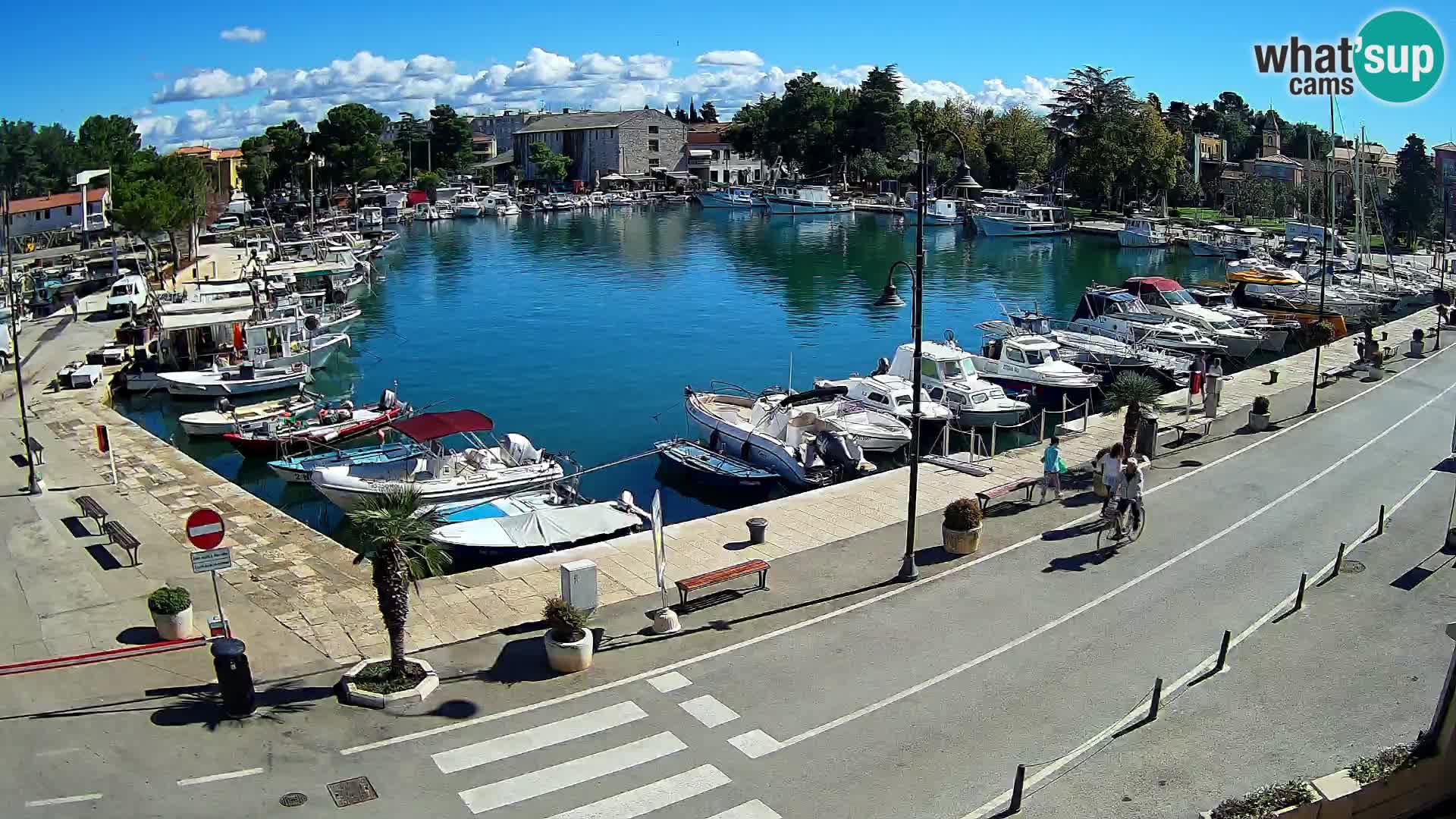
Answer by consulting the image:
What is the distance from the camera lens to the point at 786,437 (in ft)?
112

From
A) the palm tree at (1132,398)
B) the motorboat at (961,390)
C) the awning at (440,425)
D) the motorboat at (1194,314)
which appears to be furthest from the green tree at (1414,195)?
the awning at (440,425)

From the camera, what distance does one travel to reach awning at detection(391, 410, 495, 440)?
97.8 ft

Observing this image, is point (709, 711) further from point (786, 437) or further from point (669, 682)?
point (786, 437)

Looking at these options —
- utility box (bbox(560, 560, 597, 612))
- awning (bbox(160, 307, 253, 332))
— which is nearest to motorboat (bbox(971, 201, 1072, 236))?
awning (bbox(160, 307, 253, 332))

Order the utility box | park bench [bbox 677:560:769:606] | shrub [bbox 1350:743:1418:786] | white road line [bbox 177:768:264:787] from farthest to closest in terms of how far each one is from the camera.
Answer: park bench [bbox 677:560:769:606] → the utility box → white road line [bbox 177:768:264:787] → shrub [bbox 1350:743:1418:786]

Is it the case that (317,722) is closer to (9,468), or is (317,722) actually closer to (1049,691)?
(1049,691)

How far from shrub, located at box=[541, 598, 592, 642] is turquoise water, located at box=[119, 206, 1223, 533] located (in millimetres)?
15408

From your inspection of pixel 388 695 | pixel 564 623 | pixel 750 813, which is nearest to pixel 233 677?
pixel 388 695

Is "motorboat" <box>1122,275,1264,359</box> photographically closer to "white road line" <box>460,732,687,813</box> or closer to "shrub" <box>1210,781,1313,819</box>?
"shrub" <box>1210,781,1313,819</box>

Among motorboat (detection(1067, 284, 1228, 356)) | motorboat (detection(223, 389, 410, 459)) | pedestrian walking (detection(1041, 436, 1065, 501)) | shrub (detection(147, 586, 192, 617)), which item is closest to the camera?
shrub (detection(147, 586, 192, 617))

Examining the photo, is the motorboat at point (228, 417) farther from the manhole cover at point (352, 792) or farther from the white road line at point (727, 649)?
the manhole cover at point (352, 792)

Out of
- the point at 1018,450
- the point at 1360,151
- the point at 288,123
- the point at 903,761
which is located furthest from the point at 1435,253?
the point at 288,123

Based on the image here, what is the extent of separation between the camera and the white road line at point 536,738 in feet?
47.6

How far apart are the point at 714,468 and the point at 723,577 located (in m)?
13.4
